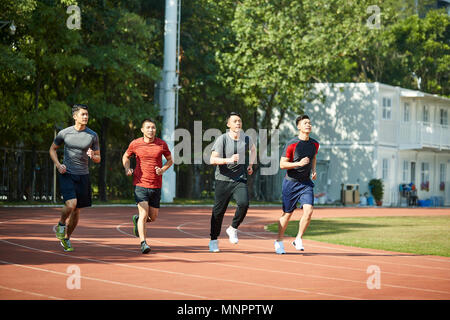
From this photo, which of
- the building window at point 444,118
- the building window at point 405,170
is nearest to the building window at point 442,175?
the building window at point 444,118

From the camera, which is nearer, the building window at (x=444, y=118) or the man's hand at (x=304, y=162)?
the man's hand at (x=304, y=162)

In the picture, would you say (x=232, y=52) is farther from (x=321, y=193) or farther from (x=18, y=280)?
(x=18, y=280)

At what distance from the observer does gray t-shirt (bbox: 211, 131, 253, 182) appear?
42.6ft

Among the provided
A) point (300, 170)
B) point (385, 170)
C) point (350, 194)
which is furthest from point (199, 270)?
point (385, 170)

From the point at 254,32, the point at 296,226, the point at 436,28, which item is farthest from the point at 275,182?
the point at 296,226

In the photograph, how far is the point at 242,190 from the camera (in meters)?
13.2

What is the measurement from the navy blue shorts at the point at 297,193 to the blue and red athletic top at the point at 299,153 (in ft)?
0.27

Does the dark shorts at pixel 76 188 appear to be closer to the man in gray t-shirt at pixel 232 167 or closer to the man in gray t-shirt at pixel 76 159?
the man in gray t-shirt at pixel 76 159

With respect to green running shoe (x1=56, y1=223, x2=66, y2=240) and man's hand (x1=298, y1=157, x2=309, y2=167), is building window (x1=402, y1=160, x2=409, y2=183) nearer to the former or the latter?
man's hand (x1=298, y1=157, x2=309, y2=167)

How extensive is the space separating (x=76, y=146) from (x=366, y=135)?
118 ft

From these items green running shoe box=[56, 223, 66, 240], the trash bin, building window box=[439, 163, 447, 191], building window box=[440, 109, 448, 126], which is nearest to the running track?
green running shoe box=[56, 223, 66, 240]

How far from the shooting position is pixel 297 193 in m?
13.3

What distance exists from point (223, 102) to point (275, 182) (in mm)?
8331

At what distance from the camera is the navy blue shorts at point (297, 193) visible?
13.2m
